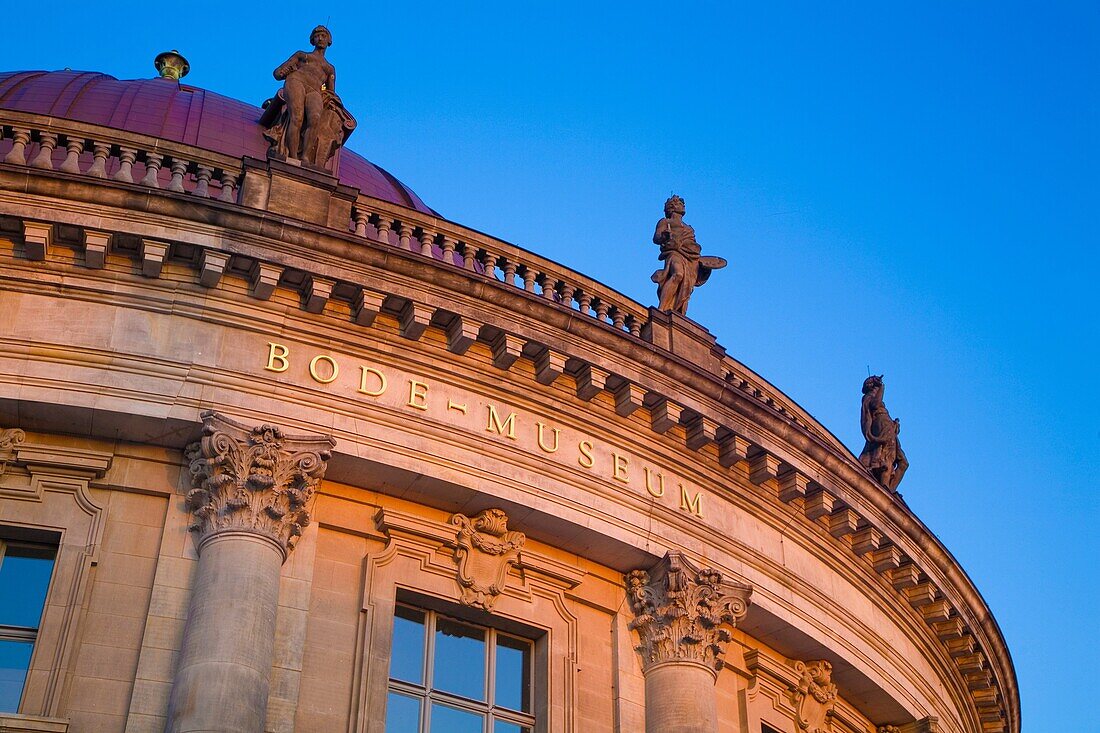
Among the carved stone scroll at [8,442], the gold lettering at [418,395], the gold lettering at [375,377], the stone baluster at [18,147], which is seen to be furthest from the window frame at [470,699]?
the stone baluster at [18,147]

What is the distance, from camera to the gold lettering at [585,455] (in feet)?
75.1

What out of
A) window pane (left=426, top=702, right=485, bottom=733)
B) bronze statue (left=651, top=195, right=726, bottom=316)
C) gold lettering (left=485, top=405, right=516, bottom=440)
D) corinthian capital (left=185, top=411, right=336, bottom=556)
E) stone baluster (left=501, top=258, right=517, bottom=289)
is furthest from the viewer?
bronze statue (left=651, top=195, right=726, bottom=316)

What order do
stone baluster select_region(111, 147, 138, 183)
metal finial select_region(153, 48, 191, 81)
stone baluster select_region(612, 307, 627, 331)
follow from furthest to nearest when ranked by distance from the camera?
metal finial select_region(153, 48, 191, 81) < stone baluster select_region(612, 307, 627, 331) < stone baluster select_region(111, 147, 138, 183)

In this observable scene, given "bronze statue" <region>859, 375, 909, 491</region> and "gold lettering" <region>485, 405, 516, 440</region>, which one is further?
"bronze statue" <region>859, 375, 909, 491</region>

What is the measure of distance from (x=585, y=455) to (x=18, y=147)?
29.3ft

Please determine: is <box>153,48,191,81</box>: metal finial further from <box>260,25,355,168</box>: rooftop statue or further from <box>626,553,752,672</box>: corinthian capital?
<box>626,553,752,672</box>: corinthian capital

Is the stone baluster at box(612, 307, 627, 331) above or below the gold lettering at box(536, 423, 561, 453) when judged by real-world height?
above

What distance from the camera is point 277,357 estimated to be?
2134cm

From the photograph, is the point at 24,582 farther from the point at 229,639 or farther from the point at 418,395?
the point at 418,395

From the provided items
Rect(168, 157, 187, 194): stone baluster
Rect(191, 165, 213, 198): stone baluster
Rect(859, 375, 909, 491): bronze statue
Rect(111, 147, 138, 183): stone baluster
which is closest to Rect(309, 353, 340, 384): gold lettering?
Rect(191, 165, 213, 198): stone baluster

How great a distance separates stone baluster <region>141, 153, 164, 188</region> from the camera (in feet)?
72.0

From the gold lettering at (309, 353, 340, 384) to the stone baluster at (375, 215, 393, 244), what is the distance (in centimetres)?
226

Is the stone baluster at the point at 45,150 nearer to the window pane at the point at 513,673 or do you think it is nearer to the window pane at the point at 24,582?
the window pane at the point at 24,582

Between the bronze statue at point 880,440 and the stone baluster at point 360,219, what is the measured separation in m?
10.9
